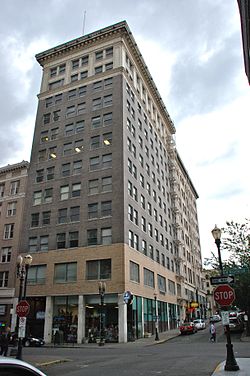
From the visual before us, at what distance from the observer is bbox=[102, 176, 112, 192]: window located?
141 feet

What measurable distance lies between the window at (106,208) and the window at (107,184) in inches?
65.5

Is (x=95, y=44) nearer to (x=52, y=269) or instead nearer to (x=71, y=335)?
(x=52, y=269)

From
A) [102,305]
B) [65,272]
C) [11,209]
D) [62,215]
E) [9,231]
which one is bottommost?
[102,305]

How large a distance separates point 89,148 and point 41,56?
71.6 ft

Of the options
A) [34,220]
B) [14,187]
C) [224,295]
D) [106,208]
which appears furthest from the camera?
[14,187]

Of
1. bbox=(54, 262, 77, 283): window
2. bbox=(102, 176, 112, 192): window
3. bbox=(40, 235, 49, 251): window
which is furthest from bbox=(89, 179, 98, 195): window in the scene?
bbox=(54, 262, 77, 283): window

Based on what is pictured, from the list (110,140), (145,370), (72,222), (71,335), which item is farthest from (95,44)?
(145,370)

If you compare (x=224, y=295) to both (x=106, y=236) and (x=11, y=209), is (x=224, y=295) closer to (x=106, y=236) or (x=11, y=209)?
(x=106, y=236)

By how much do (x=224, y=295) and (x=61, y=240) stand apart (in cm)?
3214

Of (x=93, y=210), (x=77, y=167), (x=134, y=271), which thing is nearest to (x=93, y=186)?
(x=93, y=210)

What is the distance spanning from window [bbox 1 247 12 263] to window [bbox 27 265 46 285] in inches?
307

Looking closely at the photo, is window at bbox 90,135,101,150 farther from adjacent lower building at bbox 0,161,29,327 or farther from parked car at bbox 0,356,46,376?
parked car at bbox 0,356,46,376

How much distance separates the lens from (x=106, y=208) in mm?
42000

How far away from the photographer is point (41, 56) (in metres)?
58.2
